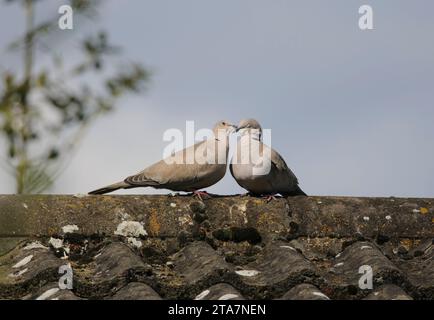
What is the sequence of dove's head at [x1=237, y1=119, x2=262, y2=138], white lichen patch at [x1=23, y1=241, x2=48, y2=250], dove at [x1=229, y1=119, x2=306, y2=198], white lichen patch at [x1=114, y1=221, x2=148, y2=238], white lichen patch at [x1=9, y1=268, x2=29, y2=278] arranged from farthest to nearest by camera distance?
dove's head at [x1=237, y1=119, x2=262, y2=138] → dove at [x1=229, y1=119, x2=306, y2=198] → white lichen patch at [x1=114, y1=221, x2=148, y2=238] → white lichen patch at [x1=23, y1=241, x2=48, y2=250] → white lichen patch at [x1=9, y1=268, x2=29, y2=278]

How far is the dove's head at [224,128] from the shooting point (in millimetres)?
7044

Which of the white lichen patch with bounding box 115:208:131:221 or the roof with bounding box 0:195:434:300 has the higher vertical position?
the white lichen patch with bounding box 115:208:131:221

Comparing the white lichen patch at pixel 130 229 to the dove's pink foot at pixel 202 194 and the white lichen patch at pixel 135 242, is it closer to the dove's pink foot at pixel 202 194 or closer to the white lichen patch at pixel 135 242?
the white lichen patch at pixel 135 242

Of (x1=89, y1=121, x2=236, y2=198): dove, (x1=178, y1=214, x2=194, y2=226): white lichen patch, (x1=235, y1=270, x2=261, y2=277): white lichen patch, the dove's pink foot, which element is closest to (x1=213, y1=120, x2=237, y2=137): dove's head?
(x1=89, y1=121, x2=236, y2=198): dove

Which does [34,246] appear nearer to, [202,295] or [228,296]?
[202,295]

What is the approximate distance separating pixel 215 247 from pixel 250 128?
7.67 ft

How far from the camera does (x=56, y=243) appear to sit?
15.8 feet

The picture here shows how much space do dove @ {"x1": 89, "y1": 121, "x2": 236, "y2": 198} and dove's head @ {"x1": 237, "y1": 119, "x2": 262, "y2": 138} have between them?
15 centimetres

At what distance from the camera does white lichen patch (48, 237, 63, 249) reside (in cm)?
481

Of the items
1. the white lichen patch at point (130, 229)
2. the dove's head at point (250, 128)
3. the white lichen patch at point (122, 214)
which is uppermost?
the dove's head at point (250, 128)

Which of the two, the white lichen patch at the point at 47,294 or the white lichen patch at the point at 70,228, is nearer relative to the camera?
the white lichen patch at the point at 47,294

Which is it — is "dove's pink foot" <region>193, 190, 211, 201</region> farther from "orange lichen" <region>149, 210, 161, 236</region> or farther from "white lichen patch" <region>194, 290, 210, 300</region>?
"white lichen patch" <region>194, 290, 210, 300</region>

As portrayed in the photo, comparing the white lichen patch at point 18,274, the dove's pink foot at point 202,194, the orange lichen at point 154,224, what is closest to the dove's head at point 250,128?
the dove's pink foot at point 202,194

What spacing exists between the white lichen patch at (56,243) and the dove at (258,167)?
170 centimetres
